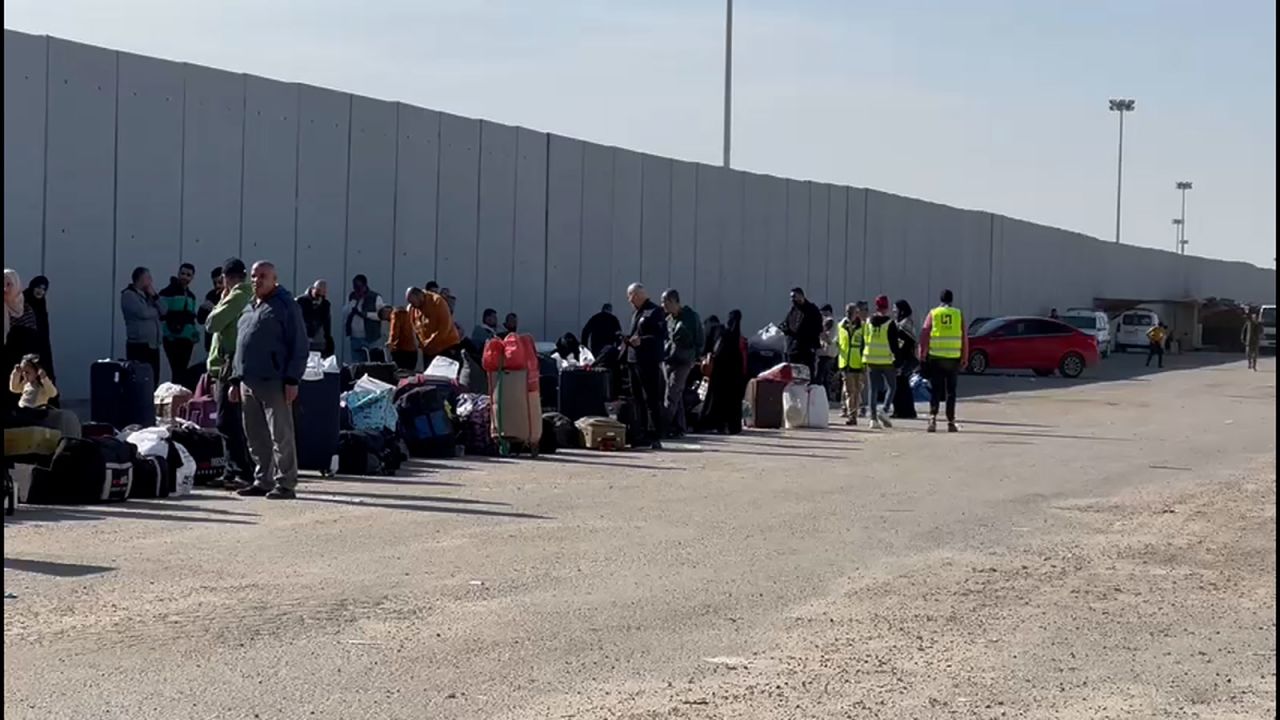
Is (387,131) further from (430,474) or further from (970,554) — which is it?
(970,554)

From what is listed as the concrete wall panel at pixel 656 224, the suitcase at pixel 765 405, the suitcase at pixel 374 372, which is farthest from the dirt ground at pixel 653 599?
the concrete wall panel at pixel 656 224

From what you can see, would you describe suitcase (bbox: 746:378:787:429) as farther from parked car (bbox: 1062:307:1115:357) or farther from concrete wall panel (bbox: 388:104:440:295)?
parked car (bbox: 1062:307:1115:357)

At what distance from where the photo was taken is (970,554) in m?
11.9

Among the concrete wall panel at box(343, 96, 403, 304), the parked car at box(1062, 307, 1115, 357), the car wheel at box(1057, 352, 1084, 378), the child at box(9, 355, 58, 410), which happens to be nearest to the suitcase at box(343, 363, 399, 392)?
the child at box(9, 355, 58, 410)

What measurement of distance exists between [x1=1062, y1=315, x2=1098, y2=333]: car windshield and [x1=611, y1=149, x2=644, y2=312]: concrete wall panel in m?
19.9

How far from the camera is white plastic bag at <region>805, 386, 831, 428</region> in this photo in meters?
24.6

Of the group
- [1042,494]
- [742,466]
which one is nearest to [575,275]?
[742,466]

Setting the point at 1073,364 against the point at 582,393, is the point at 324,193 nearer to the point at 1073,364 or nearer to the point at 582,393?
the point at 582,393

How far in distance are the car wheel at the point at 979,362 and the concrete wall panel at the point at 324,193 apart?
20590mm

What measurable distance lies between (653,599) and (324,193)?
68.5 ft

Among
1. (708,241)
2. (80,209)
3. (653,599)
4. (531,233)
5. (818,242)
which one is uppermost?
(818,242)

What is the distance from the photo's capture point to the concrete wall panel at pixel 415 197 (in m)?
31.8

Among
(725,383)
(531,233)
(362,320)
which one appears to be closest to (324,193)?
(362,320)

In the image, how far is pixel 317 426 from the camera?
16297 millimetres
